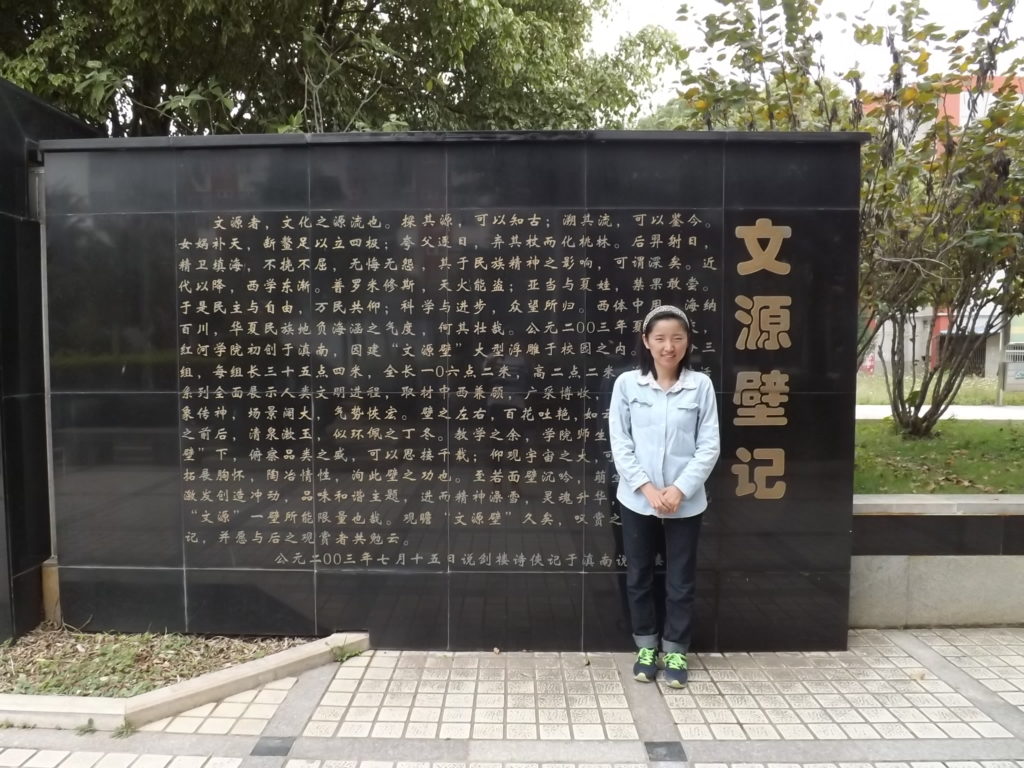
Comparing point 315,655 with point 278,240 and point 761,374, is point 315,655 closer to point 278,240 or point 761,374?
point 278,240

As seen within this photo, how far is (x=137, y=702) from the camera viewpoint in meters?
2.92

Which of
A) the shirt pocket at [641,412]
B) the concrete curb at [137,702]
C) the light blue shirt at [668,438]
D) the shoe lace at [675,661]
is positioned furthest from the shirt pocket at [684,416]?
the concrete curb at [137,702]

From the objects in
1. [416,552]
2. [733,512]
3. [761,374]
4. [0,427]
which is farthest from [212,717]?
[761,374]

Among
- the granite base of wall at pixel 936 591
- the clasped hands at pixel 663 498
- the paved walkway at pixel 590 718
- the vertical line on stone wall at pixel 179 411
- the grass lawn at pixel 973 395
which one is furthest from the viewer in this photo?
the grass lawn at pixel 973 395

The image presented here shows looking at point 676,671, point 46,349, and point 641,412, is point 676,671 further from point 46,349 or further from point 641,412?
point 46,349

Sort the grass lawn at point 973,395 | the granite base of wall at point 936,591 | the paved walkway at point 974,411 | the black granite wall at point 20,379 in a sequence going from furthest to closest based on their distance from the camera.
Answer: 1. the grass lawn at point 973,395
2. the paved walkway at point 974,411
3. the granite base of wall at point 936,591
4. the black granite wall at point 20,379

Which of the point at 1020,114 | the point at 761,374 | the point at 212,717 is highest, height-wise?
the point at 1020,114

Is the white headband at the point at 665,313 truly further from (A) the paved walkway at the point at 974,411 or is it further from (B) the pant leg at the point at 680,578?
(A) the paved walkway at the point at 974,411

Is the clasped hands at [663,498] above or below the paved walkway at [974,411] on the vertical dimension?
above

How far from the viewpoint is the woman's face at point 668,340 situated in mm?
3086

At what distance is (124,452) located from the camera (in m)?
3.61

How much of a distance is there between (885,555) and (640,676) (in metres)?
1.69

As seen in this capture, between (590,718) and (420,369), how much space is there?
6.17 feet

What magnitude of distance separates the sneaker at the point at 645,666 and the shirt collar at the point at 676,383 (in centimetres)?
132
